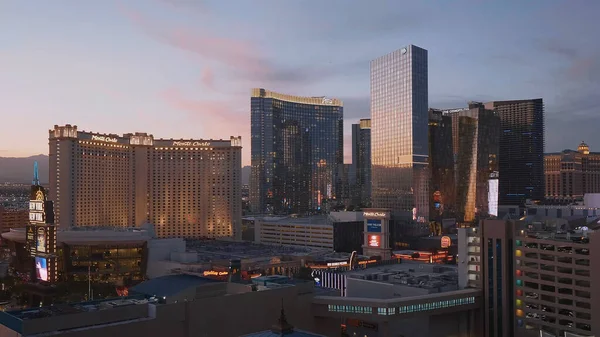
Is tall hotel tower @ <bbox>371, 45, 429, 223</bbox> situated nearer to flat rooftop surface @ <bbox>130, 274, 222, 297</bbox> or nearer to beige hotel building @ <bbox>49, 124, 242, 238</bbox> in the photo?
beige hotel building @ <bbox>49, 124, 242, 238</bbox>

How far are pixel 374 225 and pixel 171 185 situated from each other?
7738 cm

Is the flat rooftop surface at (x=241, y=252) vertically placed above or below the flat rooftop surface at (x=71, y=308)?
below

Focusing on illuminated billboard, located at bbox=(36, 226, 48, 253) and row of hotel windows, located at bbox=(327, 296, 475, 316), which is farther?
illuminated billboard, located at bbox=(36, 226, 48, 253)

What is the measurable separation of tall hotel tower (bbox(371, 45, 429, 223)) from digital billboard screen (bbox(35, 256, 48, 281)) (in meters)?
104

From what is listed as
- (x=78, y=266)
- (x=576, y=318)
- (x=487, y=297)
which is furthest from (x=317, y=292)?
(x=78, y=266)

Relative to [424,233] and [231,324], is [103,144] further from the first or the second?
[231,324]

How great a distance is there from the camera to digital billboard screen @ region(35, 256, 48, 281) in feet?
297

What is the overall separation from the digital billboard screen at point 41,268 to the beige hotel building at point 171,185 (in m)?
79.5

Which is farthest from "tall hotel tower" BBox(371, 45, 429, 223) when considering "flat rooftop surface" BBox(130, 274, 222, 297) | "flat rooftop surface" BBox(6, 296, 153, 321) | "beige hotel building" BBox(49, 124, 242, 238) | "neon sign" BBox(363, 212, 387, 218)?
"flat rooftop surface" BBox(6, 296, 153, 321)

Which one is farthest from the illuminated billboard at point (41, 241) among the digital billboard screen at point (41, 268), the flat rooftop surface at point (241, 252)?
the flat rooftop surface at point (241, 252)

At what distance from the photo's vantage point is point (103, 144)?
17275 centimetres

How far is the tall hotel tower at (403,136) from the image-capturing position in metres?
178

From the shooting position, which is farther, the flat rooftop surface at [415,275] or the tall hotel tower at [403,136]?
the tall hotel tower at [403,136]

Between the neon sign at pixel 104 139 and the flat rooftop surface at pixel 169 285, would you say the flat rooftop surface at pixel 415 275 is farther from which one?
the neon sign at pixel 104 139
